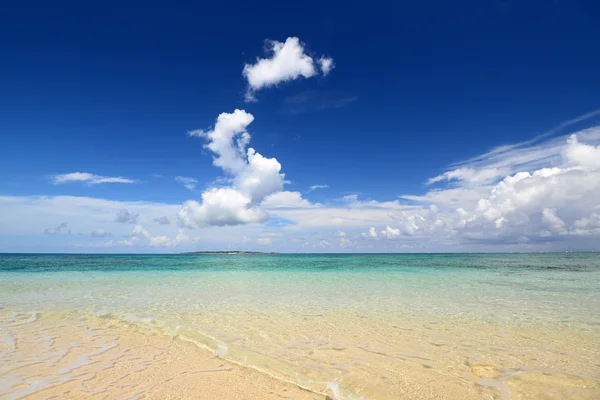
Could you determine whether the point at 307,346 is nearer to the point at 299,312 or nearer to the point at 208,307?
the point at 299,312

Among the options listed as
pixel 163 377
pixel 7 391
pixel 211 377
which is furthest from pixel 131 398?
pixel 7 391

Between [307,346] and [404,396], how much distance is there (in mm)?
3100

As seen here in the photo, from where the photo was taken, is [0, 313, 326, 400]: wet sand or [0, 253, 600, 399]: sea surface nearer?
[0, 313, 326, 400]: wet sand

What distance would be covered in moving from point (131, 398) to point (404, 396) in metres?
4.53

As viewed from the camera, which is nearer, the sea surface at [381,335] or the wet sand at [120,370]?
the wet sand at [120,370]

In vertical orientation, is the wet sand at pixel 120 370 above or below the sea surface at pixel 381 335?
above

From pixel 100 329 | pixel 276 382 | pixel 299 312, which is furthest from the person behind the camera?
pixel 299 312

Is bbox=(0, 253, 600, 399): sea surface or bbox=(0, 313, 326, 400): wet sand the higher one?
bbox=(0, 313, 326, 400): wet sand

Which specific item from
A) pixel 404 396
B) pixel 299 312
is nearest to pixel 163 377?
pixel 404 396

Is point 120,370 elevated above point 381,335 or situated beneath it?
elevated above

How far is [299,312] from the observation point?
12.4m

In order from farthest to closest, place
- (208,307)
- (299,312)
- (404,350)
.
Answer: (208,307)
(299,312)
(404,350)

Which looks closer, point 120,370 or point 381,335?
point 120,370

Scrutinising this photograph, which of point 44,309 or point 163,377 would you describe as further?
point 44,309
